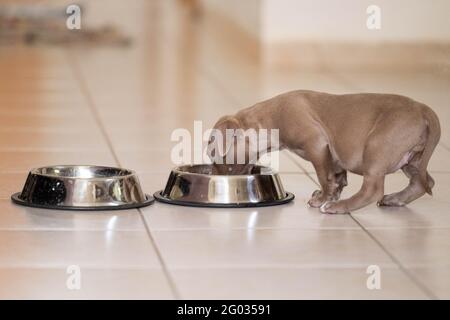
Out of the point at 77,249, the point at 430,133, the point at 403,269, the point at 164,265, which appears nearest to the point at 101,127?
the point at 430,133

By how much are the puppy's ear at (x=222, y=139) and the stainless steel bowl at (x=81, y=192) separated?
27 centimetres

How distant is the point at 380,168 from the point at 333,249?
18.3 inches

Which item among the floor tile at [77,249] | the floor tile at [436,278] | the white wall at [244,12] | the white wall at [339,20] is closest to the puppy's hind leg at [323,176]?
the floor tile at [77,249]

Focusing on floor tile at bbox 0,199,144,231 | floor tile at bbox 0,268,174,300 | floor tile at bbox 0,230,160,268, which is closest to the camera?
floor tile at bbox 0,268,174,300

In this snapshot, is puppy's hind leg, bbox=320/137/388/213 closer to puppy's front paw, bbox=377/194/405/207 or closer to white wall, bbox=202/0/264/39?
puppy's front paw, bbox=377/194/405/207

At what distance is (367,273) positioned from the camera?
2.52 metres

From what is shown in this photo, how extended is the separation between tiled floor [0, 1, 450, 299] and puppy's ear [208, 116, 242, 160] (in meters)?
0.22

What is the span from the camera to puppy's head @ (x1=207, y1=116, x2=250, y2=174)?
10.9ft

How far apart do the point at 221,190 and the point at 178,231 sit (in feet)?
1.18

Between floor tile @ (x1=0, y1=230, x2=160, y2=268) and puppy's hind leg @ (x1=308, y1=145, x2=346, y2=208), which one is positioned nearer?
floor tile @ (x1=0, y1=230, x2=160, y2=268)

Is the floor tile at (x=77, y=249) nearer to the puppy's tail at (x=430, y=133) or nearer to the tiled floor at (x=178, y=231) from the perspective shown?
the tiled floor at (x=178, y=231)

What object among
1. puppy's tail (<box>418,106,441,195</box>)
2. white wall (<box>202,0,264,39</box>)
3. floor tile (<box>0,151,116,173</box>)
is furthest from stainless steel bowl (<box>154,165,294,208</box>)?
white wall (<box>202,0,264,39</box>)

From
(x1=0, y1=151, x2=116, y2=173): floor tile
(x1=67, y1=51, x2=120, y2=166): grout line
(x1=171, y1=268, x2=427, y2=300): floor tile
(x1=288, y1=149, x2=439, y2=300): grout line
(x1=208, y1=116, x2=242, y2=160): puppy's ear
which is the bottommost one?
(x1=288, y1=149, x2=439, y2=300): grout line

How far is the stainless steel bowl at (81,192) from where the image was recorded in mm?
3145
